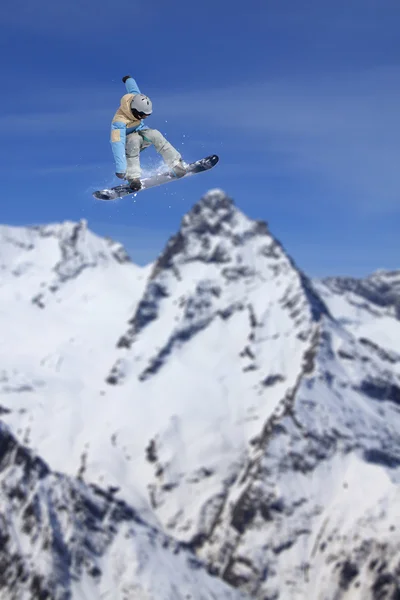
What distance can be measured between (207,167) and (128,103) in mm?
9837

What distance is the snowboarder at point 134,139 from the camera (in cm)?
4769

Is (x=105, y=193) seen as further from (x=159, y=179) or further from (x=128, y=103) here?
(x=128, y=103)

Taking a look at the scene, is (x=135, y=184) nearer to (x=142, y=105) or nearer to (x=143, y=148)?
(x=143, y=148)

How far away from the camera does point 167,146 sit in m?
52.5

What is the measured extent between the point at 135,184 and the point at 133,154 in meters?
1.82

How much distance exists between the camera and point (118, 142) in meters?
49.1

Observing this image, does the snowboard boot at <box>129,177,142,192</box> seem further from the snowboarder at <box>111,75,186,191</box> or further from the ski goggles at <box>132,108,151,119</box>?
the ski goggles at <box>132,108,151,119</box>

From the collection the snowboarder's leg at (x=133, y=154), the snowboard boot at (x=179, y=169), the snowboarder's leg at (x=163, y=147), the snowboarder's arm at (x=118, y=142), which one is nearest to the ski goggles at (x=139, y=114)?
the snowboarder's arm at (x=118, y=142)

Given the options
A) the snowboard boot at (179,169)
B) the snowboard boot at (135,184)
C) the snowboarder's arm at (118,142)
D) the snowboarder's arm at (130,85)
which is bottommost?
the snowboard boot at (135,184)

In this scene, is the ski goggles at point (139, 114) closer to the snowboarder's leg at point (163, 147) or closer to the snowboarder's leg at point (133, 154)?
the snowboarder's leg at point (133, 154)

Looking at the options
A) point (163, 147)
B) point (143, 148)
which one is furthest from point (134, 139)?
point (163, 147)

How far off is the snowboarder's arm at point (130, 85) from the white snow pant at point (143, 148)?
2862 mm

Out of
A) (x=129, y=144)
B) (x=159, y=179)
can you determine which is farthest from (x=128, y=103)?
(x=159, y=179)

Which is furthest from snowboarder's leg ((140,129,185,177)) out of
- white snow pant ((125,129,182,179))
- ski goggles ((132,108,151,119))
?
ski goggles ((132,108,151,119))
